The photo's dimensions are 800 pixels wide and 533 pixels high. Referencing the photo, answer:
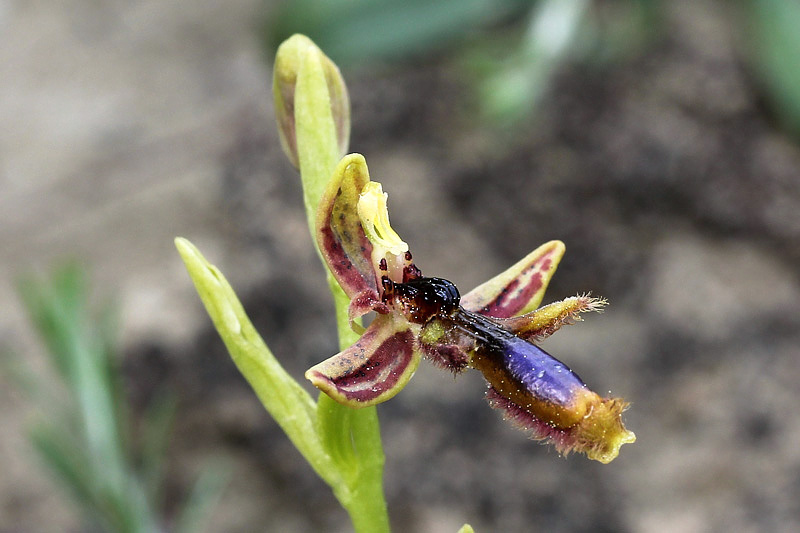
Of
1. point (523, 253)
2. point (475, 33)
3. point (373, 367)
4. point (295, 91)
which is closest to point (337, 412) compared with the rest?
point (373, 367)

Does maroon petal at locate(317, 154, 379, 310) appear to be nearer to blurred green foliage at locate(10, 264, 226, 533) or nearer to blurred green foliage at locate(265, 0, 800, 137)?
blurred green foliage at locate(10, 264, 226, 533)

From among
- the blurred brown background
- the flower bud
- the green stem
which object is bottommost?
the green stem

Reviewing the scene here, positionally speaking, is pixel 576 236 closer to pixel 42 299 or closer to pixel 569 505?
pixel 569 505

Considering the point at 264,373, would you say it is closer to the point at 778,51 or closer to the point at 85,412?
the point at 85,412

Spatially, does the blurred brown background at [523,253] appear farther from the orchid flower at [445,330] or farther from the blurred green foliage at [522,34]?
the orchid flower at [445,330]

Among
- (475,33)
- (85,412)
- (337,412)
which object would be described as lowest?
(337,412)

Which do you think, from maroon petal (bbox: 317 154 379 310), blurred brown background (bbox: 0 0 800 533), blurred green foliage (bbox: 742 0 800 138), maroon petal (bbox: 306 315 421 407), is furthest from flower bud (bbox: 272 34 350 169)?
blurred green foliage (bbox: 742 0 800 138)

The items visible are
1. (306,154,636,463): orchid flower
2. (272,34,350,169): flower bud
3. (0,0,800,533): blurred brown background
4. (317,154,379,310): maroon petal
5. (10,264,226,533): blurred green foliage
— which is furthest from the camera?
(0,0,800,533): blurred brown background
